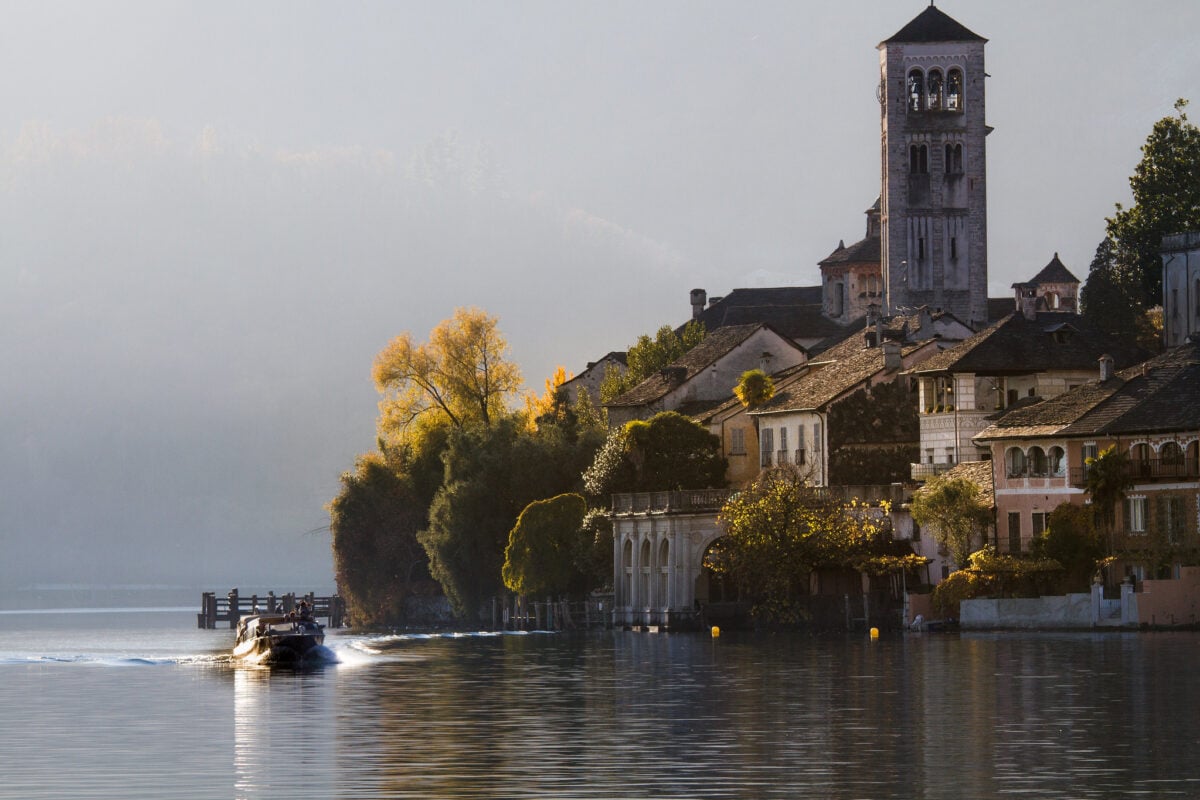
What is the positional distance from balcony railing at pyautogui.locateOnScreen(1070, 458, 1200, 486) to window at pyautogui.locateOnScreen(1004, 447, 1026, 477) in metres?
4.15

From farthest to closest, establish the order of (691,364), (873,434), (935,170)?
(935,170), (691,364), (873,434)

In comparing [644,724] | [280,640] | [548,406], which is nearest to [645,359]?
[548,406]

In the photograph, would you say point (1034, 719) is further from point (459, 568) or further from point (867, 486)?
point (459, 568)

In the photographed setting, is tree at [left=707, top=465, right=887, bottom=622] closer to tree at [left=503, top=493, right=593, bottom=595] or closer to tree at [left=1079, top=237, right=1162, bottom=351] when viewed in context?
tree at [left=503, top=493, right=593, bottom=595]

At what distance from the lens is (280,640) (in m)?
96.4

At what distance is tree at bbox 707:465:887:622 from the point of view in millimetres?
114750

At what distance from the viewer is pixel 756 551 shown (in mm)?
115688

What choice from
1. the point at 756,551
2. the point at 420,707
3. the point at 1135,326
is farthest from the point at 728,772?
the point at 1135,326

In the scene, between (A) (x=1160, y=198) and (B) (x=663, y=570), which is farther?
(A) (x=1160, y=198)

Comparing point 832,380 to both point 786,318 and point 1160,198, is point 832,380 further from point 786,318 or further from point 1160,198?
point 786,318

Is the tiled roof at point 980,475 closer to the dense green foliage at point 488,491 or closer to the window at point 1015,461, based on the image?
the window at point 1015,461

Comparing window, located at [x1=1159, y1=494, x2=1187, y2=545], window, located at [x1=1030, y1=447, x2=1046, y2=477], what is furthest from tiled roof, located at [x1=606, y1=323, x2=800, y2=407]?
window, located at [x1=1159, y1=494, x2=1187, y2=545]

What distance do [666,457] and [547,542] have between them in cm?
895

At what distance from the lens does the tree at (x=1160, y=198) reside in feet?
506
